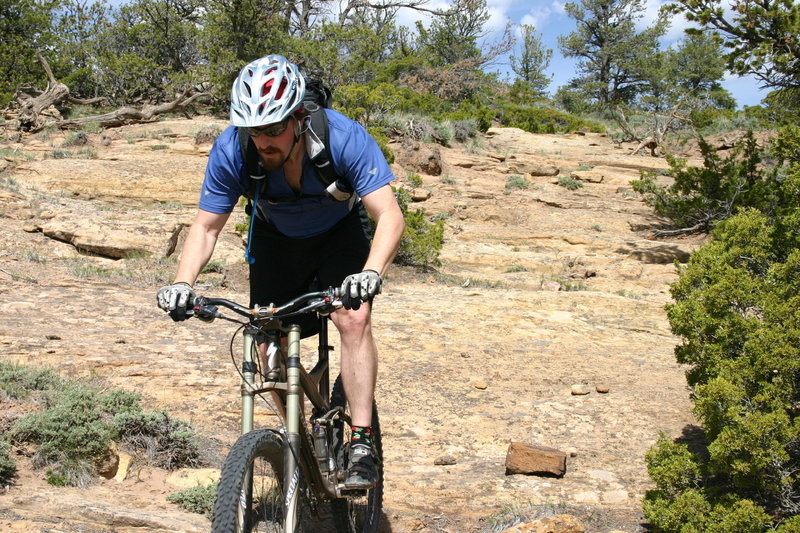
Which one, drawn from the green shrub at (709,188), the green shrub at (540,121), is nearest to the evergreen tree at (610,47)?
the green shrub at (540,121)

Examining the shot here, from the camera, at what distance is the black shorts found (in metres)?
3.13

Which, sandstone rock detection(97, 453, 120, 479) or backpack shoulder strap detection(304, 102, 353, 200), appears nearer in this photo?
backpack shoulder strap detection(304, 102, 353, 200)

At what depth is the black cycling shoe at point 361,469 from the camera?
274cm

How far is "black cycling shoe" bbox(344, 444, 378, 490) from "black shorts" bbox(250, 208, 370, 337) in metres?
0.58

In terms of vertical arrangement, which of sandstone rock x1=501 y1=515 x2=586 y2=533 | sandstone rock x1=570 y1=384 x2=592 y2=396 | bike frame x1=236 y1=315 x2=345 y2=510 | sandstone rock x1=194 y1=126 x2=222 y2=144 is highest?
sandstone rock x1=194 y1=126 x2=222 y2=144

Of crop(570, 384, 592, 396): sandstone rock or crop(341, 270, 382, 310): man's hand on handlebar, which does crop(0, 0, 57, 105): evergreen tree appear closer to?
crop(570, 384, 592, 396): sandstone rock

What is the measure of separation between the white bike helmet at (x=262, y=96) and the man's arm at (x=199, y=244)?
46 cm

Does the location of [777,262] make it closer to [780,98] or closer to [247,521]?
[247,521]

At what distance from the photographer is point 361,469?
279 cm

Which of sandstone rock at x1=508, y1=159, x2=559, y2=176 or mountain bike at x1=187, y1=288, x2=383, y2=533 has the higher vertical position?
sandstone rock at x1=508, y1=159, x2=559, y2=176

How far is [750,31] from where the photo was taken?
1090 cm

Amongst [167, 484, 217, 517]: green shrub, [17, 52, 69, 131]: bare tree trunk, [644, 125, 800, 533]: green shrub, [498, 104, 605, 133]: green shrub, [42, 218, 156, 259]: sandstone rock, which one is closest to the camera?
[644, 125, 800, 533]: green shrub

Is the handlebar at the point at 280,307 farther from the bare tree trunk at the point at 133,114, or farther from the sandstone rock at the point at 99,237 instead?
the bare tree trunk at the point at 133,114

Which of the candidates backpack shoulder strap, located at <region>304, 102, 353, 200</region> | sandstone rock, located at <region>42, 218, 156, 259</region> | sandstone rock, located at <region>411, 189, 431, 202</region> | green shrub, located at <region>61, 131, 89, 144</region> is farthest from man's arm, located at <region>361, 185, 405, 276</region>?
green shrub, located at <region>61, 131, 89, 144</region>
